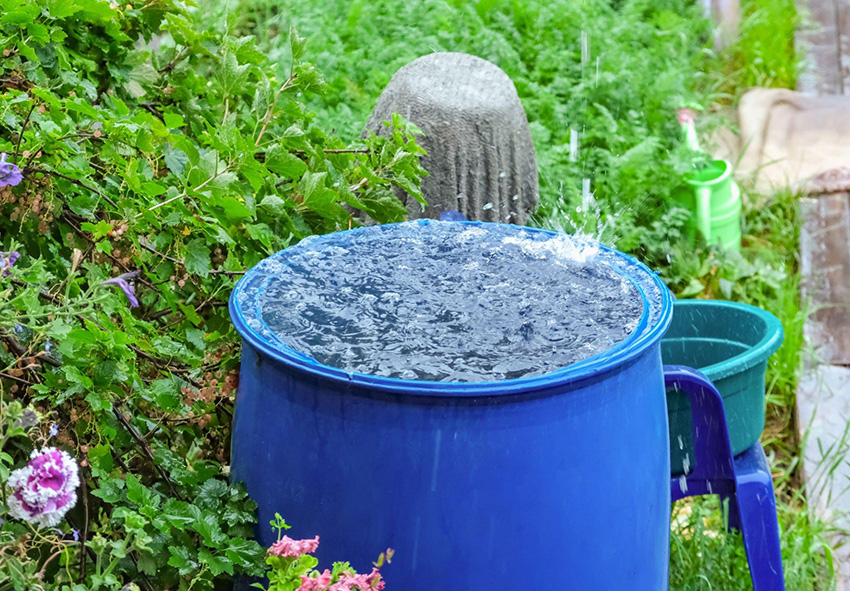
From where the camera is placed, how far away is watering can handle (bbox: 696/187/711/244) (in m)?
3.80

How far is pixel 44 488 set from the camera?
1.30 metres

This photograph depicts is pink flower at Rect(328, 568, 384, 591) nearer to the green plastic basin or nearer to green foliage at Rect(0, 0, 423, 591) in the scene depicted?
green foliage at Rect(0, 0, 423, 591)

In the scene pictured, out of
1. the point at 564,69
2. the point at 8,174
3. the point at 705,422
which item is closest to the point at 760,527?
the point at 705,422

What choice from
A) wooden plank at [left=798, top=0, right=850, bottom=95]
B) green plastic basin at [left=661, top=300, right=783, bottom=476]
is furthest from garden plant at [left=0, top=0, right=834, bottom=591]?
wooden plank at [left=798, top=0, right=850, bottom=95]

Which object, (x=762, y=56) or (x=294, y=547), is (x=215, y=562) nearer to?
(x=294, y=547)

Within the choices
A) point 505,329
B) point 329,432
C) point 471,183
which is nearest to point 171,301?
point 329,432

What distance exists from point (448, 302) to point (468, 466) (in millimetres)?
338

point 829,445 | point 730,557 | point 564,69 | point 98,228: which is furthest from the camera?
point 564,69

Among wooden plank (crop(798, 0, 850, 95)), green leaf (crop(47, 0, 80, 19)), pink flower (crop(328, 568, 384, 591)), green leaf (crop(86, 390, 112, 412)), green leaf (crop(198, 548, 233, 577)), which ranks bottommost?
wooden plank (crop(798, 0, 850, 95))

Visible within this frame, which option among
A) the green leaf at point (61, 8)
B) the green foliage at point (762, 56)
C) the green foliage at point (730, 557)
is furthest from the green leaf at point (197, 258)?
the green foliage at point (762, 56)

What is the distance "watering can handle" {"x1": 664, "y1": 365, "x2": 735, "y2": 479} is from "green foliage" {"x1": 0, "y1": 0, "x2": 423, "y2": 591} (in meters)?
0.79

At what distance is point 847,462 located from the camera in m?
2.87

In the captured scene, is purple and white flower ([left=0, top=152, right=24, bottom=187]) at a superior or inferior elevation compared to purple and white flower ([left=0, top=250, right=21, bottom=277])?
superior

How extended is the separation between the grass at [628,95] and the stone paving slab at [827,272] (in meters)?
0.07
